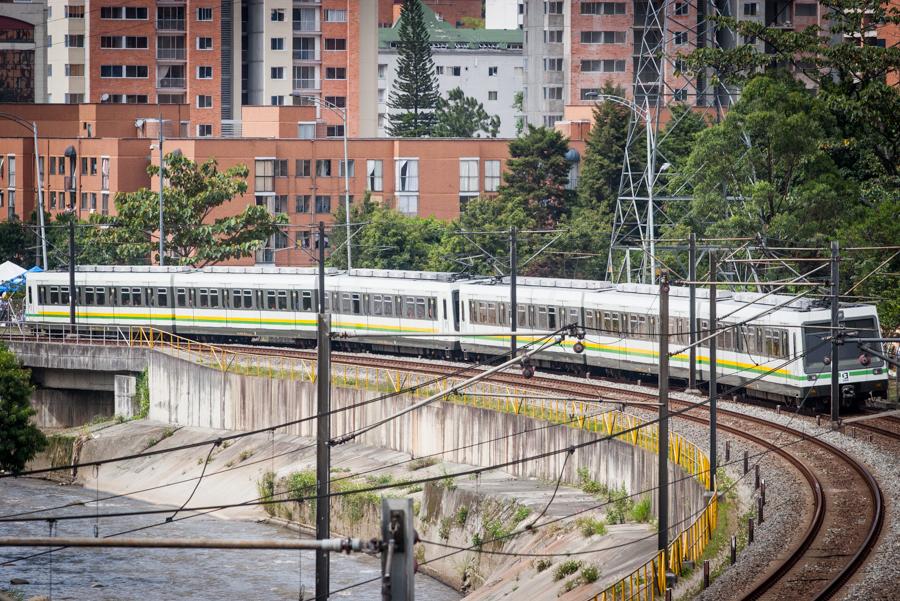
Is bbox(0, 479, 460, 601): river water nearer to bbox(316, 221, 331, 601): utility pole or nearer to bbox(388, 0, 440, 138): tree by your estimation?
bbox(316, 221, 331, 601): utility pole

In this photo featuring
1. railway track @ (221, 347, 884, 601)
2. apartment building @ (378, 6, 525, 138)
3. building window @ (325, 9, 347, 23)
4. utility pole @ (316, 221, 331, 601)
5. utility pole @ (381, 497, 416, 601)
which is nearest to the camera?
utility pole @ (381, 497, 416, 601)

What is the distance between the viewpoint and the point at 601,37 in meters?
119

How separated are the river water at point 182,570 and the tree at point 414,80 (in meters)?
83.6

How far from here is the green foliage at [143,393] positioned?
60.3 meters

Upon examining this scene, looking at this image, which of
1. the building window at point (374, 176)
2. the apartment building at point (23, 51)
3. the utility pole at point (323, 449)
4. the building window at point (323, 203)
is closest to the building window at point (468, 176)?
the building window at point (374, 176)

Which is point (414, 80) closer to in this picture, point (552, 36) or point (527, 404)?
point (552, 36)

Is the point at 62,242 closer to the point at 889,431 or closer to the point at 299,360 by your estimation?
the point at 299,360

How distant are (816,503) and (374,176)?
6205 centimetres

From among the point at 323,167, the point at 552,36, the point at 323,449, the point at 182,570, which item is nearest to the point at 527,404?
the point at 182,570

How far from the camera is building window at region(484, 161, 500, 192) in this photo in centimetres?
8975

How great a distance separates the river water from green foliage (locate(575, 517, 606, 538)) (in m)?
4.02

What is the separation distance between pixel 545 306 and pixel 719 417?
11516 mm

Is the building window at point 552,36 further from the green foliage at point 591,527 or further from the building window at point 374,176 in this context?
the green foliage at point 591,527

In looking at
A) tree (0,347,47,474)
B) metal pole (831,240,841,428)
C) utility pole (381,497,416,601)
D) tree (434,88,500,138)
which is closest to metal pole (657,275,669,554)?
metal pole (831,240,841,428)
